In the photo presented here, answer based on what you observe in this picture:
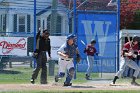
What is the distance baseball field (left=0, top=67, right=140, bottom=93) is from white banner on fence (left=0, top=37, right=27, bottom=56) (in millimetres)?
1065

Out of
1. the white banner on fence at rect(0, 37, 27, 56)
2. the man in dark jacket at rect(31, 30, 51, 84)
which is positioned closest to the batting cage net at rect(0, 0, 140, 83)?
the white banner on fence at rect(0, 37, 27, 56)

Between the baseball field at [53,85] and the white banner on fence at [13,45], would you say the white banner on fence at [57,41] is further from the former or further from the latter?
the baseball field at [53,85]

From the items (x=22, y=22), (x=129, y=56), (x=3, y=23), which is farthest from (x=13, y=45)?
(x=22, y=22)

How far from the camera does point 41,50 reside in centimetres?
1781

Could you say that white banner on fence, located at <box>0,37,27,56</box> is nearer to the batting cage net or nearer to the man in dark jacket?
the batting cage net

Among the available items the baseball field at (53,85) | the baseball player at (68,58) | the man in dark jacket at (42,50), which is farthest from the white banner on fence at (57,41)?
the baseball player at (68,58)

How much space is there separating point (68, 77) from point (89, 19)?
754 cm

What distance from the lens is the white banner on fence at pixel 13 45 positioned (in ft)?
73.5

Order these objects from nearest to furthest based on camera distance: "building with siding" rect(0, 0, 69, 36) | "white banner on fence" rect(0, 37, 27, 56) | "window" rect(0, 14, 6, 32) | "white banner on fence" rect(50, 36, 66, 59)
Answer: "white banner on fence" rect(50, 36, 66, 59) < "white banner on fence" rect(0, 37, 27, 56) < "building with siding" rect(0, 0, 69, 36) < "window" rect(0, 14, 6, 32)

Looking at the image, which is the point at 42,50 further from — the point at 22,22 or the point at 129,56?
the point at 22,22

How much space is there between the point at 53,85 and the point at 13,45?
5492mm

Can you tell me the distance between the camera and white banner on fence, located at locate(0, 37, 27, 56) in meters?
22.4

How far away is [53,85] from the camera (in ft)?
57.5

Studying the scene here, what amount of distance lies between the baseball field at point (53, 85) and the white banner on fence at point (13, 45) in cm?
107
